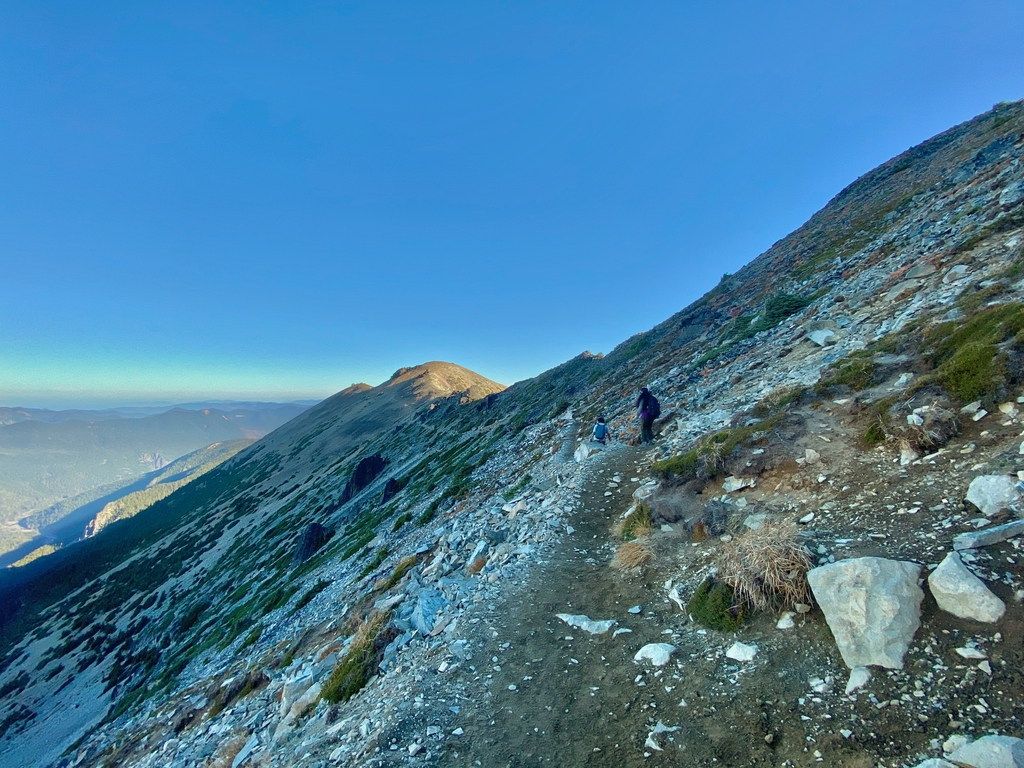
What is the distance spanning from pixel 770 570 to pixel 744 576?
0.50 metres

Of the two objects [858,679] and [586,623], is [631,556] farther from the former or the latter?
[858,679]

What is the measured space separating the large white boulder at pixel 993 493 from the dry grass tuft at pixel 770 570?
273 cm

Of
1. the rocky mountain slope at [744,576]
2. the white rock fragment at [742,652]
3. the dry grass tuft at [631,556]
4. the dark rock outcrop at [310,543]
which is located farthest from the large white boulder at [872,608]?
→ the dark rock outcrop at [310,543]

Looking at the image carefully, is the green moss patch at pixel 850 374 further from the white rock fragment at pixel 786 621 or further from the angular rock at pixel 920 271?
the white rock fragment at pixel 786 621

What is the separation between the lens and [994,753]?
14.4ft

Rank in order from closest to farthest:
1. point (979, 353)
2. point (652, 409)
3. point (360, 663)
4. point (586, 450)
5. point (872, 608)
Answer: point (872, 608), point (979, 353), point (360, 663), point (652, 409), point (586, 450)

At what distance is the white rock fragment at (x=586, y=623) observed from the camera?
365 inches

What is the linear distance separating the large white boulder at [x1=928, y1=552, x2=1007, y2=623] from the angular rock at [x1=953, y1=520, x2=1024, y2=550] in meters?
0.36

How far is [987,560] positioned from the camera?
6.18 m

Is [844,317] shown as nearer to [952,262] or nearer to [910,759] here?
[952,262]

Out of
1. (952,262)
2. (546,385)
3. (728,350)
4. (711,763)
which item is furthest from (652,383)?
(546,385)

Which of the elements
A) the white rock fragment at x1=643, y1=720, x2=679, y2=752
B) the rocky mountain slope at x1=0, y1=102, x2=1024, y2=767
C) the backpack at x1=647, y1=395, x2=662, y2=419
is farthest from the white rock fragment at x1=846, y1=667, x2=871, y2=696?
the backpack at x1=647, y1=395, x2=662, y2=419

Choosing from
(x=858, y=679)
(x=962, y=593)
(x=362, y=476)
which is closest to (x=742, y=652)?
(x=858, y=679)

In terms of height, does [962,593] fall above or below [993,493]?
below
